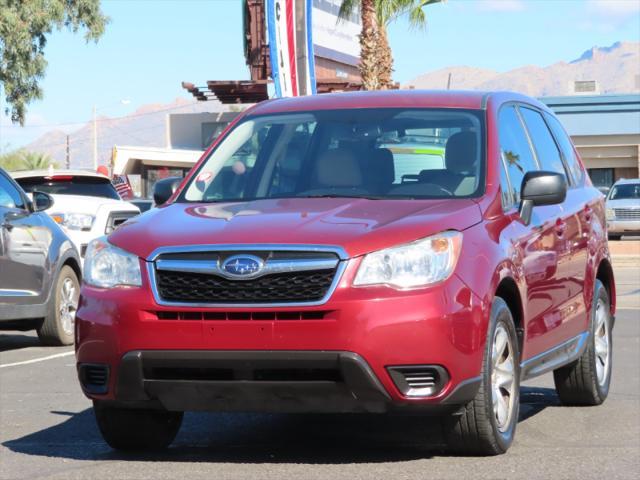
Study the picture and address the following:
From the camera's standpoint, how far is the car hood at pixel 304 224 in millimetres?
6004

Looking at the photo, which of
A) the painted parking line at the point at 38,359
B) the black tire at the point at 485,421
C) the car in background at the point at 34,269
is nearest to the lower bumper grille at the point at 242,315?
the black tire at the point at 485,421

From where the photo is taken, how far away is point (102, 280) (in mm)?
6355

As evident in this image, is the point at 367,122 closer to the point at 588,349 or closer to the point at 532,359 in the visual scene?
the point at 532,359

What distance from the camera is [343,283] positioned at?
19.2 ft

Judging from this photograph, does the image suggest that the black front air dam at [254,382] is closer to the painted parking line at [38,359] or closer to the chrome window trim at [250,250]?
the chrome window trim at [250,250]

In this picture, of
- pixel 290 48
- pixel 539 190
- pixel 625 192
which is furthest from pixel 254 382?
pixel 625 192

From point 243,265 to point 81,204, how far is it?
11051mm

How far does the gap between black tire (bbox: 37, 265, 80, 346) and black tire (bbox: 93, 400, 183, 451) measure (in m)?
6.28

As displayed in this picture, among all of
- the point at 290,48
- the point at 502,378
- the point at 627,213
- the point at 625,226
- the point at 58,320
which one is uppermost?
the point at 290,48

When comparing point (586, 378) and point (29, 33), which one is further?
point (29, 33)

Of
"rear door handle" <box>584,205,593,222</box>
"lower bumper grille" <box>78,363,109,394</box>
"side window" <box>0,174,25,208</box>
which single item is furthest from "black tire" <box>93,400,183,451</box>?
"side window" <box>0,174,25,208</box>

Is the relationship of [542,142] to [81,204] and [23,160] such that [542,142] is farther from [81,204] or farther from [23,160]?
[23,160]

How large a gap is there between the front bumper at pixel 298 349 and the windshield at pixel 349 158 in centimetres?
104

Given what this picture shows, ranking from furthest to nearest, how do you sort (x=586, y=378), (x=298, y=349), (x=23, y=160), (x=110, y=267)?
(x=23, y=160) → (x=586, y=378) → (x=110, y=267) → (x=298, y=349)
